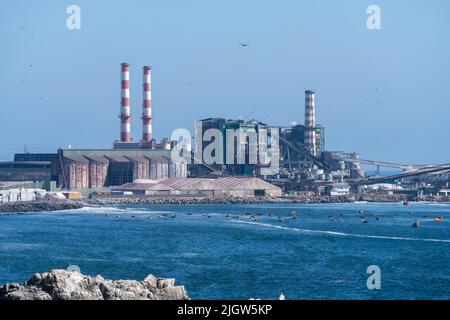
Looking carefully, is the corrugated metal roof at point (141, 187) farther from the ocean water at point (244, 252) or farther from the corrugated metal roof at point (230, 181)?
the ocean water at point (244, 252)

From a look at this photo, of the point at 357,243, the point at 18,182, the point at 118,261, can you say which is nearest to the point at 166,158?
the point at 18,182

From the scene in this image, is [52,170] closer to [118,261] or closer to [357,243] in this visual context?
[357,243]

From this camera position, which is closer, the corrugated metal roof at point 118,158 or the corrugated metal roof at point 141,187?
the corrugated metal roof at point 141,187

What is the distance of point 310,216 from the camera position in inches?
2931

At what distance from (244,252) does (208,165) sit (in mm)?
63280

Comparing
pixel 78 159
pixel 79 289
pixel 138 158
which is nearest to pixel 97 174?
pixel 78 159

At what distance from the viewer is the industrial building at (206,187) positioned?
9638 centimetres

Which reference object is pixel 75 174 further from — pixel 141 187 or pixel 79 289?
pixel 79 289

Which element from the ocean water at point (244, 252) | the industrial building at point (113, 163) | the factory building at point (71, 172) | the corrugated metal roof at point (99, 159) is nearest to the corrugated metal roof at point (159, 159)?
the industrial building at point (113, 163)

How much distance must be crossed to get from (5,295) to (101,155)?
251 ft

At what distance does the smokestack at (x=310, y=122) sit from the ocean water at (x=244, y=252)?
38.7 m

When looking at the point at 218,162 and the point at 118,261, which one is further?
the point at 218,162

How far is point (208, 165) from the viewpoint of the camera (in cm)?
10681
